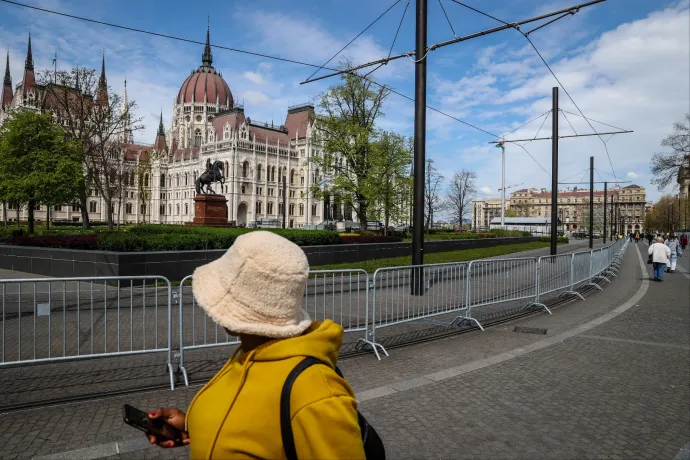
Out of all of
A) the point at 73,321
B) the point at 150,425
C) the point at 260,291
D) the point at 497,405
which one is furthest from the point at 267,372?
the point at 73,321

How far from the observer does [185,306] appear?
824cm

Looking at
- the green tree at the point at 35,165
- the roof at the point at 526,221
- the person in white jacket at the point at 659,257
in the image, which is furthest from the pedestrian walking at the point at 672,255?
the roof at the point at 526,221

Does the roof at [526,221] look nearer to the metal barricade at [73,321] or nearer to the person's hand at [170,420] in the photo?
the metal barricade at [73,321]

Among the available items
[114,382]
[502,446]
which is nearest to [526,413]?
[502,446]

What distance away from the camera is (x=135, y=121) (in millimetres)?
33281

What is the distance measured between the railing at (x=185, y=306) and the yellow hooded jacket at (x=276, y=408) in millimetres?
3945

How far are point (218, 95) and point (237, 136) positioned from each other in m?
22.8

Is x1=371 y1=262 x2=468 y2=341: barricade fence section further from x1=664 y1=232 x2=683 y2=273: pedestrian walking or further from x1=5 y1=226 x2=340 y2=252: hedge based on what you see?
x1=664 y1=232 x2=683 y2=273: pedestrian walking

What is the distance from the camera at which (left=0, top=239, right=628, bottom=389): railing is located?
5.58 m

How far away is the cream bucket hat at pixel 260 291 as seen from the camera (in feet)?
4.73

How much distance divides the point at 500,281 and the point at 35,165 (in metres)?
27.5

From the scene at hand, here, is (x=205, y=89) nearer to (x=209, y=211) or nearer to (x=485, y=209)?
(x=209, y=211)

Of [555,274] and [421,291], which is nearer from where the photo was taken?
[421,291]

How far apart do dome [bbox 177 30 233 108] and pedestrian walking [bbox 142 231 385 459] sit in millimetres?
117365
